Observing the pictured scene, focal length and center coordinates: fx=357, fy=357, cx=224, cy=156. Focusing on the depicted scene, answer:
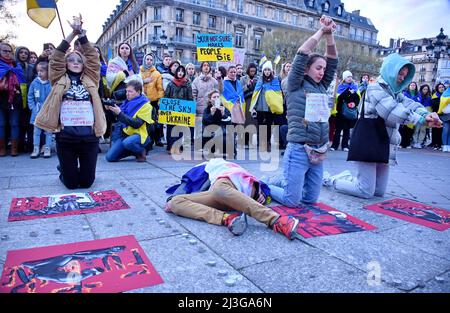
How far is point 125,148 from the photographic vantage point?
6.73 meters

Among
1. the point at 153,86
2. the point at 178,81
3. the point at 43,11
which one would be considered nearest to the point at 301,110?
the point at 43,11

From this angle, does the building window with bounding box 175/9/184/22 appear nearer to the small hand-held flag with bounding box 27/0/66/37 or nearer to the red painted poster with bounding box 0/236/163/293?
the small hand-held flag with bounding box 27/0/66/37

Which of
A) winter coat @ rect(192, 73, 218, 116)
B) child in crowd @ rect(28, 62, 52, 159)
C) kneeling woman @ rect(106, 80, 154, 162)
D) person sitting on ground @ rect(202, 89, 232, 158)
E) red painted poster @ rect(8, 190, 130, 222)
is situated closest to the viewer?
red painted poster @ rect(8, 190, 130, 222)

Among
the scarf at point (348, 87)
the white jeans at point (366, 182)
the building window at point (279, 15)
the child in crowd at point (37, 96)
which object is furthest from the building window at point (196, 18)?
the white jeans at point (366, 182)

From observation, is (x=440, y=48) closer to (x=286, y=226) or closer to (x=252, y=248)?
(x=286, y=226)

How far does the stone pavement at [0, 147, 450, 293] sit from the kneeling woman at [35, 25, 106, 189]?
323 millimetres

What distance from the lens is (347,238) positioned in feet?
10.5

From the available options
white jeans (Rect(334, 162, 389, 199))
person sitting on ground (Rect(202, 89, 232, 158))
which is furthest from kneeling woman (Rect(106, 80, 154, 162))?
white jeans (Rect(334, 162, 389, 199))

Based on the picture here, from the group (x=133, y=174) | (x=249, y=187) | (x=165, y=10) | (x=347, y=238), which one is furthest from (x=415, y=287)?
(x=165, y=10)

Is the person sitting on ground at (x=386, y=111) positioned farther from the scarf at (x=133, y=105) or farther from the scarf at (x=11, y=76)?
the scarf at (x=11, y=76)

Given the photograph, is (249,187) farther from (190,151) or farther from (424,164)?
(424,164)

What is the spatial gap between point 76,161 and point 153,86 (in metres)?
3.97

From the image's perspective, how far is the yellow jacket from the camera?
27.0ft

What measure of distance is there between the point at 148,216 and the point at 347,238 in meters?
1.92
